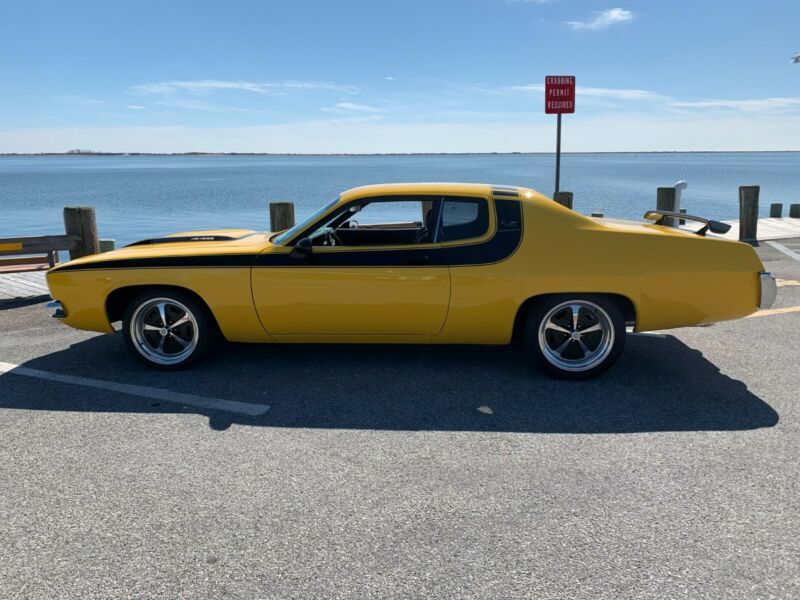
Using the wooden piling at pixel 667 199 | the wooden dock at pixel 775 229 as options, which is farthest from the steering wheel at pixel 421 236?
the wooden dock at pixel 775 229

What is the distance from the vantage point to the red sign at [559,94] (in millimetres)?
11594

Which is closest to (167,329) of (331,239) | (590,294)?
(331,239)

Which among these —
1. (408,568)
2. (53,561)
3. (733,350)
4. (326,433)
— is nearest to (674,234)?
(733,350)

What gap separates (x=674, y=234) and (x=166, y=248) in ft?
13.6

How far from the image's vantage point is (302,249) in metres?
4.98

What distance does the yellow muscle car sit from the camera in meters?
4.87

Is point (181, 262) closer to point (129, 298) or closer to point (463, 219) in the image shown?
point (129, 298)

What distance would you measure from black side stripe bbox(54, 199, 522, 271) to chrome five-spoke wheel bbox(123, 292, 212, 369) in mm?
384

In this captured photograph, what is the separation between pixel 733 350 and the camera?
18.8 feet

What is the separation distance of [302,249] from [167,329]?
52.8 inches

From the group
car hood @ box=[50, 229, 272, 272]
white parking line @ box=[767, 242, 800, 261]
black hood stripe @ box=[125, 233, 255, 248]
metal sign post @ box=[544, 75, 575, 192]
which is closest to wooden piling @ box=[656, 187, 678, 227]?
white parking line @ box=[767, 242, 800, 261]

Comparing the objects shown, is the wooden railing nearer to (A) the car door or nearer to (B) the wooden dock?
(A) the car door

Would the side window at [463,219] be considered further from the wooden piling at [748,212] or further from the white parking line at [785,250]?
the wooden piling at [748,212]

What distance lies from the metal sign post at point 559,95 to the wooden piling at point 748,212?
4468 mm
